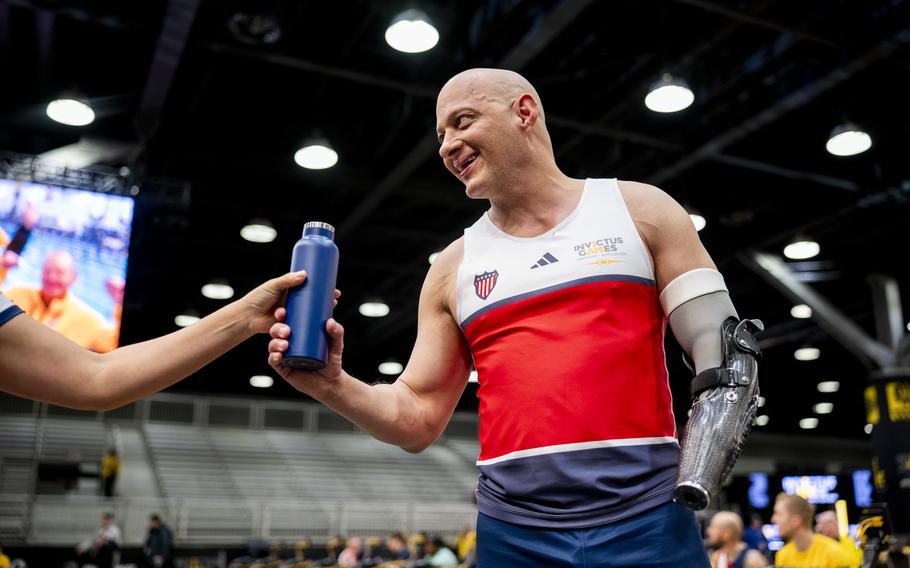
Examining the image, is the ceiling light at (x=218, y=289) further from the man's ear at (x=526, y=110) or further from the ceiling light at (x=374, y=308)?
the man's ear at (x=526, y=110)

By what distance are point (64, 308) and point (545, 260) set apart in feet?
19.4

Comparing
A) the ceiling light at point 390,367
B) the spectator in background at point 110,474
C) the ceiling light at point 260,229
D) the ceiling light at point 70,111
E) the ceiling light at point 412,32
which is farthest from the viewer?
the ceiling light at point 390,367

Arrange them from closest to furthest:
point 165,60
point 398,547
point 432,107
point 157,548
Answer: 1. point 165,60
2. point 432,107
3. point 398,547
4. point 157,548

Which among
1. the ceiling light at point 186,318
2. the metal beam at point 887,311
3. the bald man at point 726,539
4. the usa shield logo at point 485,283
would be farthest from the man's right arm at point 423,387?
the ceiling light at point 186,318

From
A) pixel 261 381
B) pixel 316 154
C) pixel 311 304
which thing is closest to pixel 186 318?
pixel 261 381

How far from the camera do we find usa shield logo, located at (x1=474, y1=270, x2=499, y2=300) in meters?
1.84

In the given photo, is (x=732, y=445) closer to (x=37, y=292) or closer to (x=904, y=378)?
(x=37, y=292)

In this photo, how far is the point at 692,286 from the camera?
1.66 m

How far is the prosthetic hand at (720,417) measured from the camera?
144 cm

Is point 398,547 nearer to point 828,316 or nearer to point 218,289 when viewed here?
point 218,289

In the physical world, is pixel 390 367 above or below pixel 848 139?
above

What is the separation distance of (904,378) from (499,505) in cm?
1119

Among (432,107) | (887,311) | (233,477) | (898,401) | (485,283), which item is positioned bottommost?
(485,283)

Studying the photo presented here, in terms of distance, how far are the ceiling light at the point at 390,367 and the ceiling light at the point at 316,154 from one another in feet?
39.3
